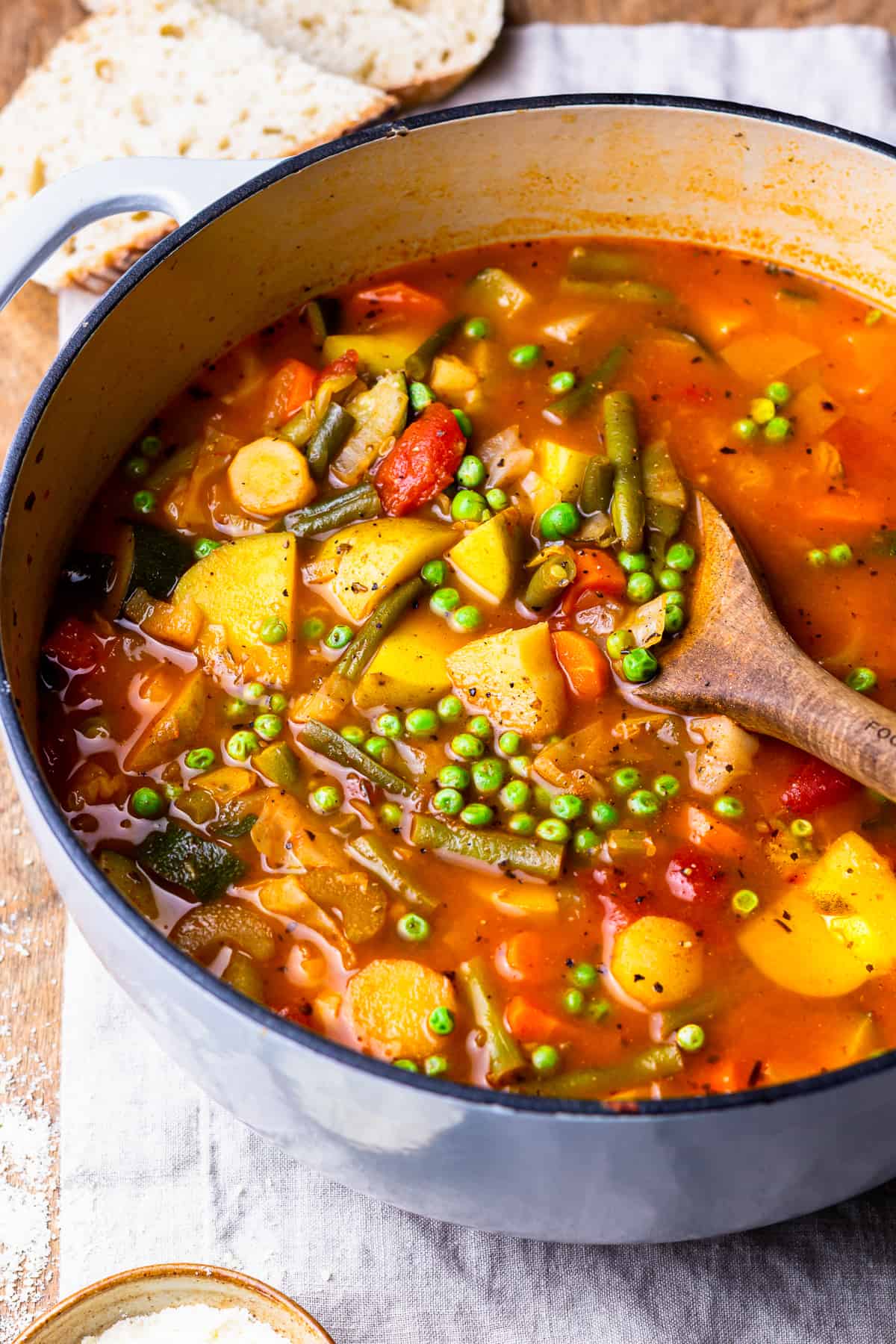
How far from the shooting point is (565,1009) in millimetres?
3045

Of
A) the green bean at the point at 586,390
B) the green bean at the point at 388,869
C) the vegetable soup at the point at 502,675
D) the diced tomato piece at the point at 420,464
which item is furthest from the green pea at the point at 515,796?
the green bean at the point at 586,390

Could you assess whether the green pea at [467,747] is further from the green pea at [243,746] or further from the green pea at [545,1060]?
the green pea at [545,1060]

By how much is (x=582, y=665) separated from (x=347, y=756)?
0.61 meters

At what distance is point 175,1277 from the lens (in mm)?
3027

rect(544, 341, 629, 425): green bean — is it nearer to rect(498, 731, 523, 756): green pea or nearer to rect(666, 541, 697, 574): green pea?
rect(666, 541, 697, 574): green pea

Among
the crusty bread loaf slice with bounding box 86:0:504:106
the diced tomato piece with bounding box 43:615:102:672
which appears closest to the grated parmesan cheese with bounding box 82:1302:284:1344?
the diced tomato piece with bounding box 43:615:102:672

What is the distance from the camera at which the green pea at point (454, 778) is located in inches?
128

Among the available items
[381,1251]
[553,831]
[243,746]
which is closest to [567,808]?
[553,831]

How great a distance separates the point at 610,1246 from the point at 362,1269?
0.58 m

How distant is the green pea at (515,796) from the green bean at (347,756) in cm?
22

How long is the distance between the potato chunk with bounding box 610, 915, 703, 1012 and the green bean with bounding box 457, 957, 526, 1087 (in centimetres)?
→ 28

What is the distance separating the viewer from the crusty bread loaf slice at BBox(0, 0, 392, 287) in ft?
15.6

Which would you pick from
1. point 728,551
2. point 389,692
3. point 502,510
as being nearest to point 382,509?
point 502,510

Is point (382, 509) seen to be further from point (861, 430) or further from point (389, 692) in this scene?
point (861, 430)
